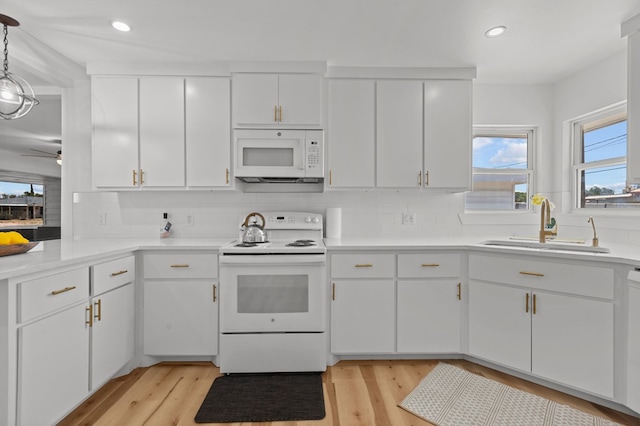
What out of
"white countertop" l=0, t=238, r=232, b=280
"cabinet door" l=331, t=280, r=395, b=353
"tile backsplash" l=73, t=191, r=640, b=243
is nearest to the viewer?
"white countertop" l=0, t=238, r=232, b=280

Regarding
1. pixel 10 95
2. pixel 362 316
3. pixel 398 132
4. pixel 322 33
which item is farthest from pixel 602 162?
pixel 10 95

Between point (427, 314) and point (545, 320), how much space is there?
2.39ft

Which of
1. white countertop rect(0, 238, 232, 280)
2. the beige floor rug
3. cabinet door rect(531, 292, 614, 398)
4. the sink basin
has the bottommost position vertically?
the beige floor rug

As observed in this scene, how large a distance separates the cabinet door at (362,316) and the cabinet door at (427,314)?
0.30ft

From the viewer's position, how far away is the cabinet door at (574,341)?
72.4 inches

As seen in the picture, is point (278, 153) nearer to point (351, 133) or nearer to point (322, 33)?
point (351, 133)

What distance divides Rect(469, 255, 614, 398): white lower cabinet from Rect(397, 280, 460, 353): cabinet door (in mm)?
134

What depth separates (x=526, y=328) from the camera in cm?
212

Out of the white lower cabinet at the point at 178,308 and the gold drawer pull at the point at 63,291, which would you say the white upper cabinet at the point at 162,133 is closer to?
the white lower cabinet at the point at 178,308

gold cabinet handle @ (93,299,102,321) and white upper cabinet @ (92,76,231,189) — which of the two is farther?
white upper cabinet @ (92,76,231,189)

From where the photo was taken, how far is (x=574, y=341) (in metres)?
1.94

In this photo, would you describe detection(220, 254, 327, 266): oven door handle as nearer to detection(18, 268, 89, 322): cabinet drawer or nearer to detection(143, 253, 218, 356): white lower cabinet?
detection(143, 253, 218, 356): white lower cabinet

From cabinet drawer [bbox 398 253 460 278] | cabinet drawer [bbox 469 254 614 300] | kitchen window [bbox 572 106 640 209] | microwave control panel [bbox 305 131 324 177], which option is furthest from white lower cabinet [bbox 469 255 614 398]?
microwave control panel [bbox 305 131 324 177]

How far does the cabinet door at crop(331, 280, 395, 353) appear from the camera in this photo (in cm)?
235
